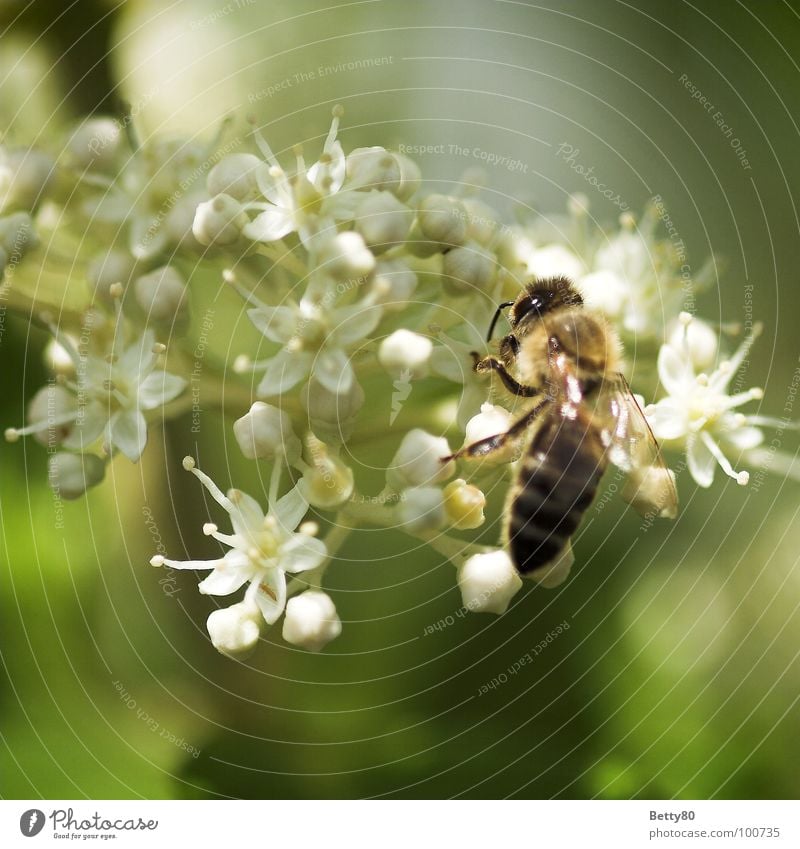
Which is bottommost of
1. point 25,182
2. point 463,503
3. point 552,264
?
point 463,503

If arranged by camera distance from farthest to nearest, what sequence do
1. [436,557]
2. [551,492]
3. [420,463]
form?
1. [436,557]
2. [420,463]
3. [551,492]

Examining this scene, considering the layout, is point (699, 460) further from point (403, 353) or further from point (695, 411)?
point (403, 353)

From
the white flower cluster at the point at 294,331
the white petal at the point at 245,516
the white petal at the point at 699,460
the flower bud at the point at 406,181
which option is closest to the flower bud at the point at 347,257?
the white flower cluster at the point at 294,331

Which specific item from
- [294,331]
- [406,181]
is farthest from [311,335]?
[406,181]

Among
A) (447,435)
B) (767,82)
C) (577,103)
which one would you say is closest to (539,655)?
(447,435)

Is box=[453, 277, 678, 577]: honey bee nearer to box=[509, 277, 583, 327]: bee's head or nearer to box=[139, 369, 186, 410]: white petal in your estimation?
box=[509, 277, 583, 327]: bee's head

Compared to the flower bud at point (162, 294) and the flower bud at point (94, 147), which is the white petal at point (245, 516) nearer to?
the flower bud at point (162, 294)

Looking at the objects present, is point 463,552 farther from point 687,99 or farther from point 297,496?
point 687,99
